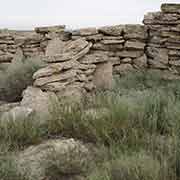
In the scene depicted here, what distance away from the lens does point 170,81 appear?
674cm

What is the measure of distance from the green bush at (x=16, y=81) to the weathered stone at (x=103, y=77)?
46.0 inches

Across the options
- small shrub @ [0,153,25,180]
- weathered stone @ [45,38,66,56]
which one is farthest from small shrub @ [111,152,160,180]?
weathered stone @ [45,38,66,56]

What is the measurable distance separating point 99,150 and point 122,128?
40 cm

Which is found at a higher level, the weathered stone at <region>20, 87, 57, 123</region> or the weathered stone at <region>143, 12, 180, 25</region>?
the weathered stone at <region>143, 12, 180, 25</region>

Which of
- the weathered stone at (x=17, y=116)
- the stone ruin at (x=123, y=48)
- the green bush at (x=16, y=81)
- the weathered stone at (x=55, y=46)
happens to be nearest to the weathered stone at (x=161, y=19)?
the stone ruin at (x=123, y=48)

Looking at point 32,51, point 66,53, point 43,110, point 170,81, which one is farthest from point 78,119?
point 32,51

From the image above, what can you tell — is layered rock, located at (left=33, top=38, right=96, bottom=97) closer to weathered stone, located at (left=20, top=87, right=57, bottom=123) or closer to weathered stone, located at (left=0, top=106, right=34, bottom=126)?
weathered stone, located at (left=20, top=87, right=57, bottom=123)

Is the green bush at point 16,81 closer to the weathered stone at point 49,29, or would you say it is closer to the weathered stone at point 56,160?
the weathered stone at point 49,29

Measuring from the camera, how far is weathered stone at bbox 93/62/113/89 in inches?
243

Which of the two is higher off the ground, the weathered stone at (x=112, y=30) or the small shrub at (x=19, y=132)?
the weathered stone at (x=112, y=30)

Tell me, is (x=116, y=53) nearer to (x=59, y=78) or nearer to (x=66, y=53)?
(x=66, y=53)

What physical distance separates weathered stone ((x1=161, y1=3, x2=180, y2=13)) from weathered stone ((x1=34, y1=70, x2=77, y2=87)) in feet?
9.25

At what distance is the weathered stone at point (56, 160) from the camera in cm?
291

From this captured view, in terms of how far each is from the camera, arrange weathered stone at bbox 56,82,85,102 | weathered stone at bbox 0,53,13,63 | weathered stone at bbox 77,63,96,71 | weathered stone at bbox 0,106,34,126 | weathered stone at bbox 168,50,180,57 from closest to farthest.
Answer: weathered stone at bbox 0,106,34,126, weathered stone at bbox 56,82,85,102, weathered stone at bbox 77,63,96,71, weathered stone at bbox 168,50,180,57, weathered stone at bbox 0,53,13,63
